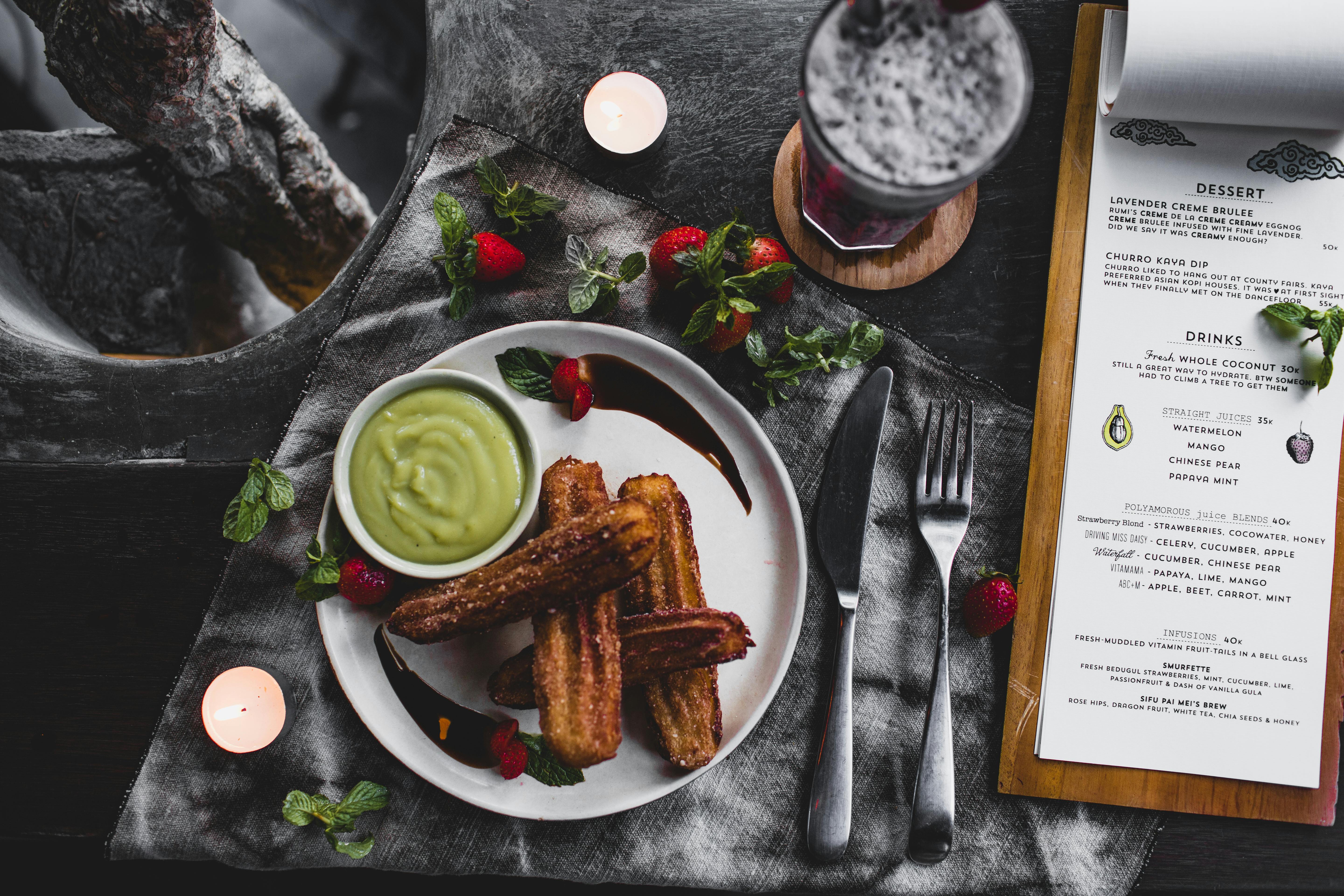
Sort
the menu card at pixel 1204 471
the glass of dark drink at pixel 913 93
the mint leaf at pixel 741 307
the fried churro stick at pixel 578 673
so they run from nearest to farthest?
1. the glass of dark drink at pixel 913 93
2. the fried churro stick at pixel 578 673
3. the mint leaf at pixel 741 307
4. the menu card at pixel 1204 471

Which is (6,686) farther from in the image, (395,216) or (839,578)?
(839,578)

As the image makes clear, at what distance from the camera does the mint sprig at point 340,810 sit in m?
1.25

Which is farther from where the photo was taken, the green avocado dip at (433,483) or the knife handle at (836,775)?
the knife handle at (836,775)

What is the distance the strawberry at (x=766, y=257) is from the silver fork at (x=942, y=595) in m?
0.34

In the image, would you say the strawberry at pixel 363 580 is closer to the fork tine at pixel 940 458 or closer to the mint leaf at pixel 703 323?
the mint leaf at pixel 703 323

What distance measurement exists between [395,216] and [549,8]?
1.56ft

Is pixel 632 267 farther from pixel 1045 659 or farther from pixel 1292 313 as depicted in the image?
pixel 1292 313

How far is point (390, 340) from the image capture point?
1.32 metres

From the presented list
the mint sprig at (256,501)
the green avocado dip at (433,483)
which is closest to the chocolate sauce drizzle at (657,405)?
the green avocado dip at (433,483)

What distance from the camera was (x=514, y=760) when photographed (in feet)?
3.97

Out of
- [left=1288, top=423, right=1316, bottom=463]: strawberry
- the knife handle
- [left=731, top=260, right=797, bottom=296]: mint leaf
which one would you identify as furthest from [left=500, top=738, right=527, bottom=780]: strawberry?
[left=1288, top=423, right=1316, bottom=463]: strawberry

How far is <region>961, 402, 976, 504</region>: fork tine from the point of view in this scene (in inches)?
52.4

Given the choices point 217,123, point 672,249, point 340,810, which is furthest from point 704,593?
point 217,123

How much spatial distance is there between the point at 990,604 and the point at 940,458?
0.85ft
